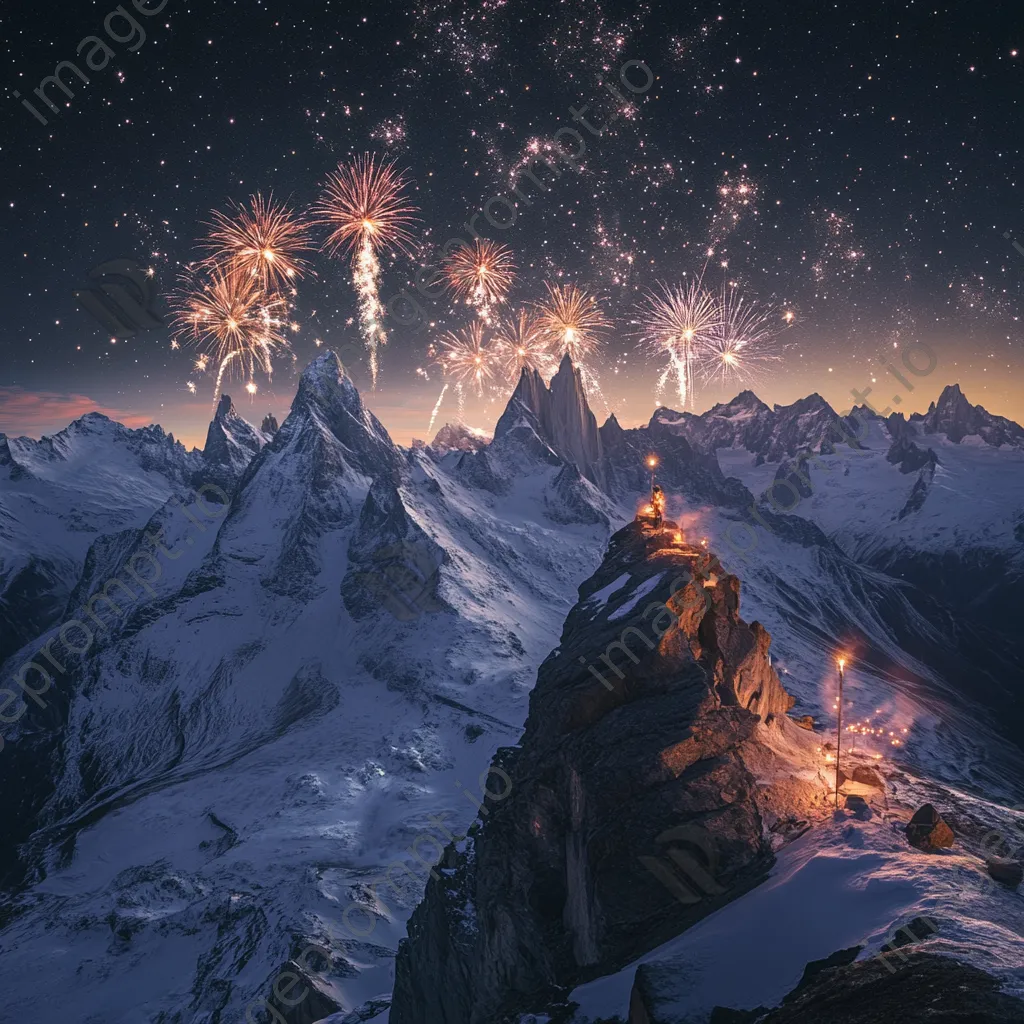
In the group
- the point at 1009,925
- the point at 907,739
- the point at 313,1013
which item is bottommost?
the point at 313,1013

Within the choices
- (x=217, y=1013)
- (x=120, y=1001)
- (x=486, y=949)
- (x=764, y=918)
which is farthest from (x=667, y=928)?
(x=120, y=1001)

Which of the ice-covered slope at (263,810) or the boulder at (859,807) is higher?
the boulder at (859,807)

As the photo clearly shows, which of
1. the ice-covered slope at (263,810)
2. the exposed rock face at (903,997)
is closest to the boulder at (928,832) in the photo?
the exposed rock face at (903,997)

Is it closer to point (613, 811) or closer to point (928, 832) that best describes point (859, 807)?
point (928, 832)

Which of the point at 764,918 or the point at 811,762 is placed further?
the point at 811,762

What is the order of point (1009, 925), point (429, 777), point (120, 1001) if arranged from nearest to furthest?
1. point (1009, 925)
2. point (120, 1001)
3. point (429, 777)

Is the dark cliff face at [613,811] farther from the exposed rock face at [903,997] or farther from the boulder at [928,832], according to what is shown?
the exposed rock face at [903,997]

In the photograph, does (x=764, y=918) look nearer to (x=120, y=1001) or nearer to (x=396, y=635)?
(x=120, y=1001)

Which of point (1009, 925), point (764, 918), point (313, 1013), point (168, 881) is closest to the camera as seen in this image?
point (1009, 925)
